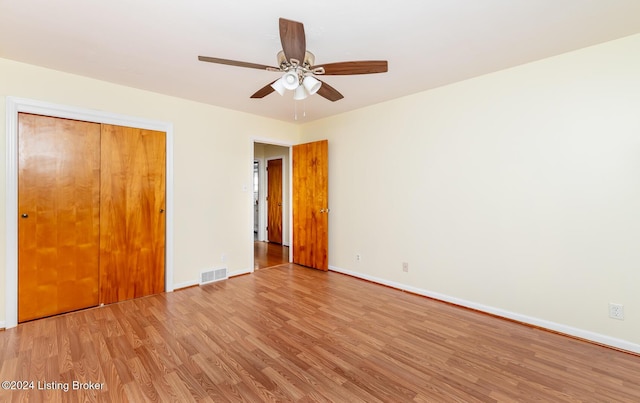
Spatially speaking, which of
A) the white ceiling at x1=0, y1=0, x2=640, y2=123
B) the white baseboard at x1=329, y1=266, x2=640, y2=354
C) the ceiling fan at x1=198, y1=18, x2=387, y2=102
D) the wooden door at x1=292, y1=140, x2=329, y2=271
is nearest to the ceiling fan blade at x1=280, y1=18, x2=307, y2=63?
the ceiling fan at x1=198, y1=18, x2=387, y2=102

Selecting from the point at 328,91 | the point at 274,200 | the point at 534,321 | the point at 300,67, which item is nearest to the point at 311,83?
the point at 300,67

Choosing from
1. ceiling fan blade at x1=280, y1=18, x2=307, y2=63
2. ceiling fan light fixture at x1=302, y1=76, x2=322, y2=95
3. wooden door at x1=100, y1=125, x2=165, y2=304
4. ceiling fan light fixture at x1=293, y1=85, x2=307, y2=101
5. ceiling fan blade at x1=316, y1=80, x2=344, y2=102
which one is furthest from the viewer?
wooden door at x1=100, y1=125, x2=165, y2=304

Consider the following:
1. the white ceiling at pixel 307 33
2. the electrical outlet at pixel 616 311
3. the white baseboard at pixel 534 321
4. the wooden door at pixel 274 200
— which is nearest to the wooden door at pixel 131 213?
the white ceiling at pixel 307 33

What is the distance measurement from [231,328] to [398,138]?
2952mm

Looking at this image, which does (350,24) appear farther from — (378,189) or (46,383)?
(46,383)

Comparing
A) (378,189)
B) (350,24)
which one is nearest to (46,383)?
(350,24)

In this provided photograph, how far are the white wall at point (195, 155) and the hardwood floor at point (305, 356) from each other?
0.92m

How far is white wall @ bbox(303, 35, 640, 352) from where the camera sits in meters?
2.28

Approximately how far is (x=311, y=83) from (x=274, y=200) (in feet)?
15.7

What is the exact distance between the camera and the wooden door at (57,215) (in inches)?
105

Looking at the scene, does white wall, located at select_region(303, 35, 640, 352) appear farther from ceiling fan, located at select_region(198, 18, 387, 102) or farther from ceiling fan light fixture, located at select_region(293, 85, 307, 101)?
ceiling fan light fixture, located at select_region(293, 85, 307, 101)

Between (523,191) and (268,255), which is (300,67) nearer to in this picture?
(523,191)

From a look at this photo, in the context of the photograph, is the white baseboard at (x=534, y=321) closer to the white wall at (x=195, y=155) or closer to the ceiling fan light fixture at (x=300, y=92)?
the white wall at (x=195, y=155)

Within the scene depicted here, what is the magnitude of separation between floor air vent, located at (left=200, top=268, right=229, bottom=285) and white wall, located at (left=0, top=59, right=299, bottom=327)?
0.27 feet
